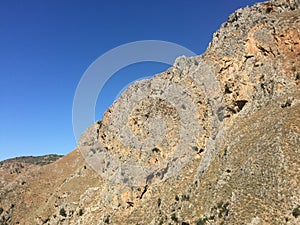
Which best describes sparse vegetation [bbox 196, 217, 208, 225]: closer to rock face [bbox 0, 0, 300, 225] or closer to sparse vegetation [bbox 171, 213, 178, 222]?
rock face [bbox 0, 0, 300, 225]

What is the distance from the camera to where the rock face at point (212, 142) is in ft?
114

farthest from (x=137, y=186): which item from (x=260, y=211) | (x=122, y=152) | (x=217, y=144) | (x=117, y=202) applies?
(x=260, y=211)

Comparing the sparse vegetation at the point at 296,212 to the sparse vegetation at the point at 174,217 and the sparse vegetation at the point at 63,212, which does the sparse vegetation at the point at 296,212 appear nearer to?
the sparse vegetation at the point at 174,217

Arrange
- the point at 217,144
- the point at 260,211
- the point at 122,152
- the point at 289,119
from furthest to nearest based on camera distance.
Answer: the point at 122,152
the point at 217,144
the point at 289,119
the point at 260,211

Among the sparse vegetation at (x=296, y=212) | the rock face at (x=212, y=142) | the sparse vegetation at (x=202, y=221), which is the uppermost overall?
the rock face at (x=212, y=142)

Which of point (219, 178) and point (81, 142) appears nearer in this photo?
point (219, 178)

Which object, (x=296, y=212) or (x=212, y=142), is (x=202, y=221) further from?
(x=212, y=142)

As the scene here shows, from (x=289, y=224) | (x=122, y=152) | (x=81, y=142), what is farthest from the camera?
(x=81, y=142)

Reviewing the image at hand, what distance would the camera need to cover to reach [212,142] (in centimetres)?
4953

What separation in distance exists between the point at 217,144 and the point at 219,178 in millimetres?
8891

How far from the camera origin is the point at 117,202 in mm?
52250

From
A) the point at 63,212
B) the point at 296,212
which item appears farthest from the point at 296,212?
the point at 63,212

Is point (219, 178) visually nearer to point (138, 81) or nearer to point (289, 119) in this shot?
point (289, 119)

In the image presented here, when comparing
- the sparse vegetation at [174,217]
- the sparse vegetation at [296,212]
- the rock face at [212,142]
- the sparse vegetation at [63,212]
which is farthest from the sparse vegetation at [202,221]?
the sparse vegetation at [63,212]
